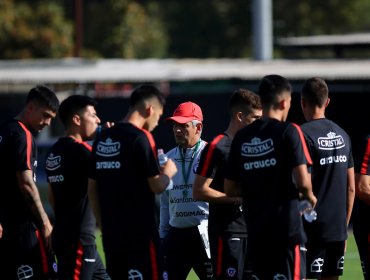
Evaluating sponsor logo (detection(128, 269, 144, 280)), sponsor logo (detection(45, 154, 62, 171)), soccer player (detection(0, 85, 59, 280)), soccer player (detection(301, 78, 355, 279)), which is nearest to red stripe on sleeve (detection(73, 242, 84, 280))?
soccer player (detection(0, 85, 59, 280))

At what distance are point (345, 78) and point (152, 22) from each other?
146 ft

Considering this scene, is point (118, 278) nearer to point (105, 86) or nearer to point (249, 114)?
point (249, 114)

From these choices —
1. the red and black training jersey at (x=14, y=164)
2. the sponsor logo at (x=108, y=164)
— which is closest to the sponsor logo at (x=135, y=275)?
the sponsor logo at (x=108, y=164)

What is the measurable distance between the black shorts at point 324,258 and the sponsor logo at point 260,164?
1.72m

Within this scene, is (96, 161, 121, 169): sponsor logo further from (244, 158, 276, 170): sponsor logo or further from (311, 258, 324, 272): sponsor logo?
(311, 258, 324, 272): sponsor logo

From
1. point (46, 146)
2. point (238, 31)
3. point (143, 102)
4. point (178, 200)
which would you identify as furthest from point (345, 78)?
point (238, 31)

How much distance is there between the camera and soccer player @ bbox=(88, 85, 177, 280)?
9.30 meters

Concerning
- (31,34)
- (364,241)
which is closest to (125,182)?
(364,241)

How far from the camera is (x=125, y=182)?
369 inches

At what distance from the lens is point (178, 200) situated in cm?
1168

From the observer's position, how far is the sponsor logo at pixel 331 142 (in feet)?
34.1

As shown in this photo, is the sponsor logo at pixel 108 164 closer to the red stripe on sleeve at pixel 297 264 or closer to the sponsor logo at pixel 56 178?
the sponsor logo at pixel 56 178

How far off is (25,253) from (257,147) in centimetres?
269

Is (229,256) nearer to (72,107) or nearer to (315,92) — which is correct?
(315,92)
